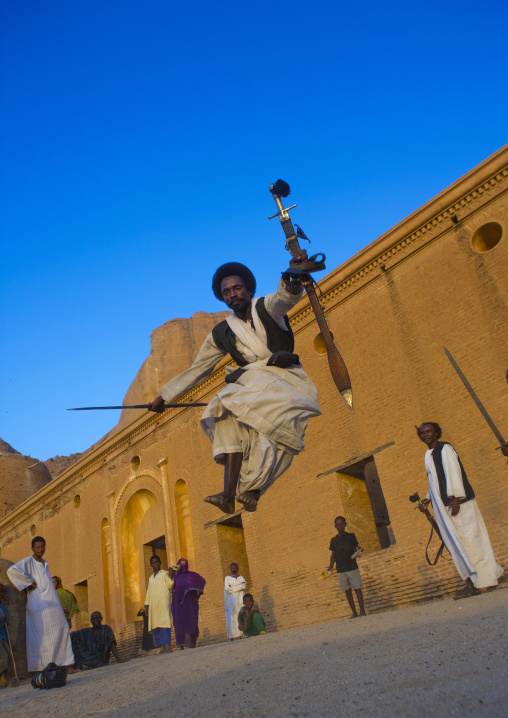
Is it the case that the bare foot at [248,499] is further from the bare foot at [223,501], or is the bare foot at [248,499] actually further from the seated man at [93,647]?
the seated man at [93,647]

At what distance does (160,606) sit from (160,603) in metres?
0.05

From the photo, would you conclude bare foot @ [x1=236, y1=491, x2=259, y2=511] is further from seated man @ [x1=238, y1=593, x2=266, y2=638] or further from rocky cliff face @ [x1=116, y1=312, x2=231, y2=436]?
rocky cliff face @ [x1=116, y1=312, x2=231, y2=436]

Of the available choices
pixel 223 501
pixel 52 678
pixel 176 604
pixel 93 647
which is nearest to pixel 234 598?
pixel 176 604

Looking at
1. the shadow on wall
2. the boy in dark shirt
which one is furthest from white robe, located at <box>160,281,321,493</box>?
the shadow on wall

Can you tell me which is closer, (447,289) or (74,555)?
(447,289)

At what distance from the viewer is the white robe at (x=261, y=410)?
375cm

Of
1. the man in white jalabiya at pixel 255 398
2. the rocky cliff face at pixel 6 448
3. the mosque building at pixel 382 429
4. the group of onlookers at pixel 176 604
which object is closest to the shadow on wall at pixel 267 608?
the mosque building at pixel 382 429

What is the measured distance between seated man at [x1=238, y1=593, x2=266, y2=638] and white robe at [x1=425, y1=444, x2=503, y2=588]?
504 centimetres

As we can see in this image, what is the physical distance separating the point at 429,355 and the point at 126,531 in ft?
38.0

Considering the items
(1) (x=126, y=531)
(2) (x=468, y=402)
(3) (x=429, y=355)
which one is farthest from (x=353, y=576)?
(1) (x=126, y=531)

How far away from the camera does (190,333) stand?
24250 mm

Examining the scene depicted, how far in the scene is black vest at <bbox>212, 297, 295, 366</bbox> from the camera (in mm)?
4074

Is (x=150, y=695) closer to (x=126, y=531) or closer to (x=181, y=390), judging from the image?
(x=181, y=390)

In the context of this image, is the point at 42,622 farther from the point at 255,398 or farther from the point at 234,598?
the point at 255,398
